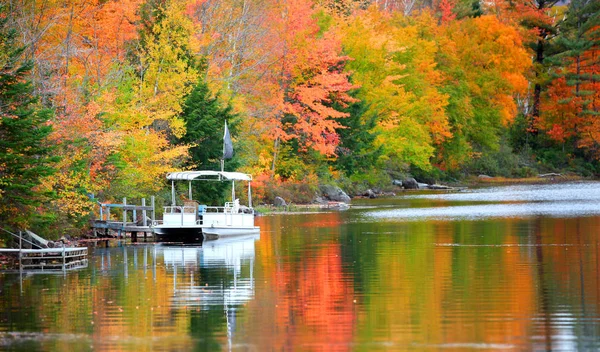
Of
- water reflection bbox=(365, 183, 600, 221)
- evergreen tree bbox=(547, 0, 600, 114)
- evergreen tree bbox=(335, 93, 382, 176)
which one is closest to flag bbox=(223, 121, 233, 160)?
water reflection bbox=(365, 183, 600, 221)

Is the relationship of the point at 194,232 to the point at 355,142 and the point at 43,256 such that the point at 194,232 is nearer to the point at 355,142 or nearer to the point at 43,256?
the point at 43,256

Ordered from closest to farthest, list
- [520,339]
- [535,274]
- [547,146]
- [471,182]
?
[520,339]
[535,274]
[471,182]
[547,146]

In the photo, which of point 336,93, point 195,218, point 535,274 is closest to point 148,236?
point 195,218

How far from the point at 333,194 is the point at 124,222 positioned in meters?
29.2

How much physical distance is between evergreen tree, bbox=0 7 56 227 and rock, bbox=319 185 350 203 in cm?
3709

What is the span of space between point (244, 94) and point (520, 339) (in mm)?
46956

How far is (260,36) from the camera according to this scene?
63.5 m

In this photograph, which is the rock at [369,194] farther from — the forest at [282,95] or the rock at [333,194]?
the rock at [333,194]

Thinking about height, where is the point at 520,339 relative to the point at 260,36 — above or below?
below

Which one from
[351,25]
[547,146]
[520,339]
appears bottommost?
[520,339]

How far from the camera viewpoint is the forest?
1465 inches

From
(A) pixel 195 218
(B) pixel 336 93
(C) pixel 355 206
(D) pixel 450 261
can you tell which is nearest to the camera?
(D) pixel 450 261

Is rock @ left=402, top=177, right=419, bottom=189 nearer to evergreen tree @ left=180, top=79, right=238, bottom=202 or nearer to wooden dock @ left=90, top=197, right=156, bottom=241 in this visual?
evergreen tree @ left=180, top=79, right=238, bottom=202

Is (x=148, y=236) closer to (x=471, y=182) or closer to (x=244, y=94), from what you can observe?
(x=244, y=94)
